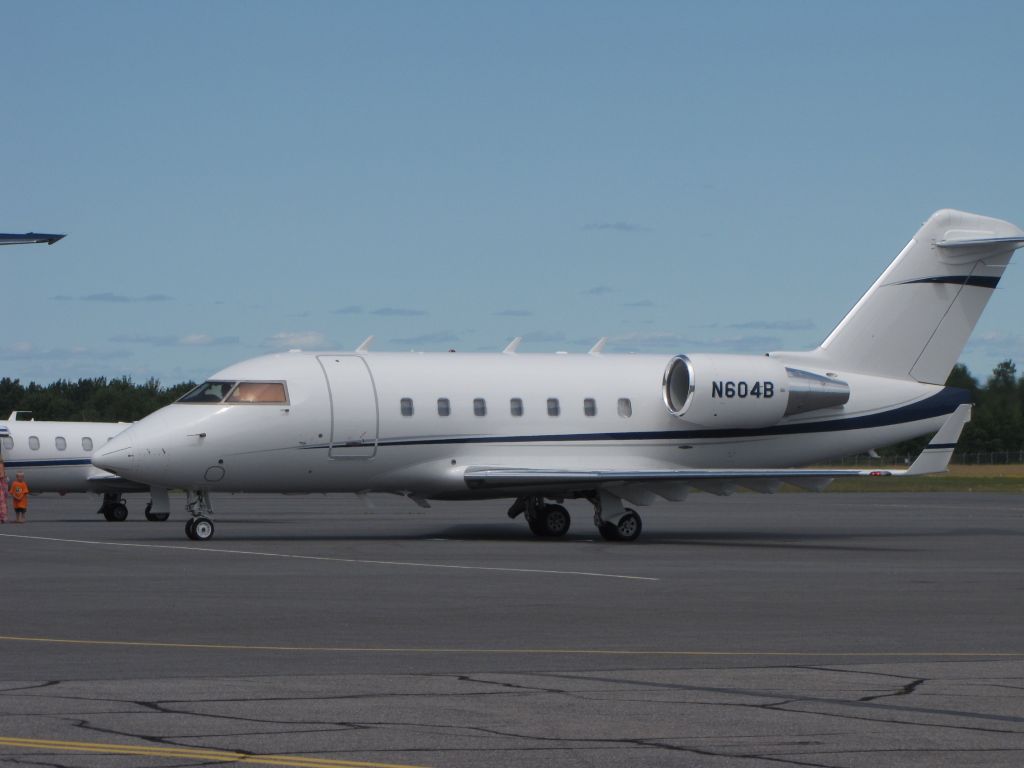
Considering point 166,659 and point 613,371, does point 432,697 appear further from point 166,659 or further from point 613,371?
point 613,371

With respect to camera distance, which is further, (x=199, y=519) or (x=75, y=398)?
(x=75, y=398)

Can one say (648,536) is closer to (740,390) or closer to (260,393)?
(740,390)

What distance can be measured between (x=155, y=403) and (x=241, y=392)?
76809 millimetres

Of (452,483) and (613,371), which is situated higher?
(613,371)

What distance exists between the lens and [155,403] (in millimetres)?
103812

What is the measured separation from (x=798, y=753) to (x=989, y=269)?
27.2 meters

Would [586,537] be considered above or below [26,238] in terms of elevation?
below

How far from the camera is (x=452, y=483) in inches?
1188

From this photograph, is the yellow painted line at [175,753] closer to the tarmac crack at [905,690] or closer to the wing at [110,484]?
the tarmac crack at [905,690]

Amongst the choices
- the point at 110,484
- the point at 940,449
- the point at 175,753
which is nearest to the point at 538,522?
the point at 940,449

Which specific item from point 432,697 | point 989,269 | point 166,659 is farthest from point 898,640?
point 989,269

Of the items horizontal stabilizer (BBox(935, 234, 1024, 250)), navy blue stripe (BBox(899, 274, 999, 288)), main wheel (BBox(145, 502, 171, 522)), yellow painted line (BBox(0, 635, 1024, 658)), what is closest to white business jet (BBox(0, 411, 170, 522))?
main wheel (BBox(145, 502, 171, 522))

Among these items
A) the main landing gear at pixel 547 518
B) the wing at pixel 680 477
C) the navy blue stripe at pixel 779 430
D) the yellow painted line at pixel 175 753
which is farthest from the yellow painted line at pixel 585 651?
the main landing gear at pixel 547 518

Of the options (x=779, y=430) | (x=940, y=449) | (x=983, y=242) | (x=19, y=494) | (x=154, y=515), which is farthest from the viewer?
(x=19, y=494)
